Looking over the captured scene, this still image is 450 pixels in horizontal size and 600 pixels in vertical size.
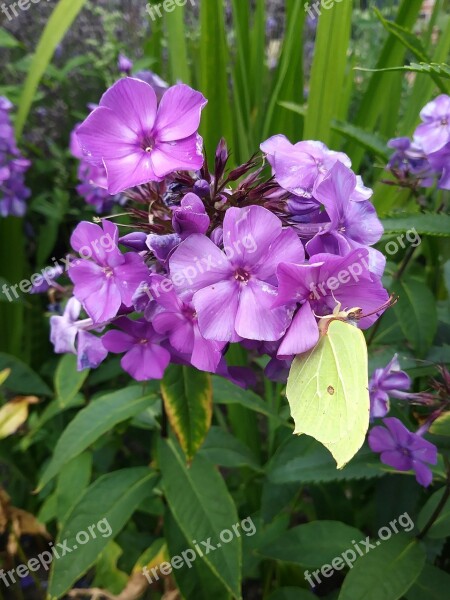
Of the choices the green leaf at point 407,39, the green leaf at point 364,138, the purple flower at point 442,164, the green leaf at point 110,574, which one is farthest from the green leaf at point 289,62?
the green leaf at point 110,574

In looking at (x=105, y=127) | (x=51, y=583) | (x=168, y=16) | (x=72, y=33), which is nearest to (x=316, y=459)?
(x=51, y=583)

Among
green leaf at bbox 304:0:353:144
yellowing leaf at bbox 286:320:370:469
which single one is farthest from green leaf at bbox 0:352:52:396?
yellowing leaf at bbox 286:320:370:469

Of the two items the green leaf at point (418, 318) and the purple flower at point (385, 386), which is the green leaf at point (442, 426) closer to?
the purple flower at point (385, 386)

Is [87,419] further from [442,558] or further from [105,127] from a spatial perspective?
[442,558]

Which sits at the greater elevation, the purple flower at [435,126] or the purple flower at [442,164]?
the purple flower at [435,126]

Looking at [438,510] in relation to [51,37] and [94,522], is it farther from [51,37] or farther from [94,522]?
[51,37]

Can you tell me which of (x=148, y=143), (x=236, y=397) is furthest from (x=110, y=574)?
(x=148, y=143)
